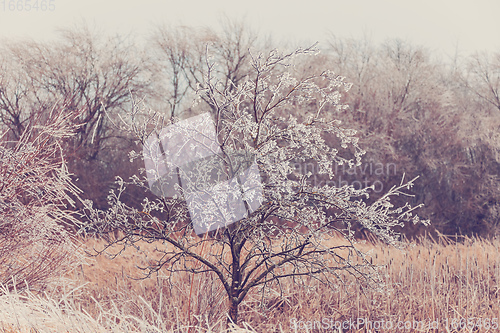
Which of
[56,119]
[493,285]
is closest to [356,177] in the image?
[493,285]

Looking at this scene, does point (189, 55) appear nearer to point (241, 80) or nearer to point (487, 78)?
point (241, 80)

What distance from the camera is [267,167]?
9.16 ft

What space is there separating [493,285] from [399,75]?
39.8 feet

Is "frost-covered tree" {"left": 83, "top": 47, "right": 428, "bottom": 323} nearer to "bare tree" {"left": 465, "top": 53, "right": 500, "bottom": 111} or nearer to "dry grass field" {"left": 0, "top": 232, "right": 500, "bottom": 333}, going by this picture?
"dry grass field" {"left": 0, "top": 232, "right": 500, "bottom": 333}

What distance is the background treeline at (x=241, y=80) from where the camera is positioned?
1351 cm

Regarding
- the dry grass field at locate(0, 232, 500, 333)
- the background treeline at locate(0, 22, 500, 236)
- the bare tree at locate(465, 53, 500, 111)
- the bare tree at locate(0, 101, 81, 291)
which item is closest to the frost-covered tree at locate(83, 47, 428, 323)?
the dry grass field at locate(0, 232, 500, 333)

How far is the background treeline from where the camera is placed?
44.3 ft

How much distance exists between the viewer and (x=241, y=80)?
47.8 ft

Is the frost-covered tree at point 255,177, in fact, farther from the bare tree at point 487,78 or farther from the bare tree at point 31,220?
the bare tree at point 487,78

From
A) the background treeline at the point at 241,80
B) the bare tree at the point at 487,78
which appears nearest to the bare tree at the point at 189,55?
the background treeline at the point at 241,80

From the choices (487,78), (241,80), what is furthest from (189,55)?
(487,78)

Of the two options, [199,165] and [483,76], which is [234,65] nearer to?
[483,76]

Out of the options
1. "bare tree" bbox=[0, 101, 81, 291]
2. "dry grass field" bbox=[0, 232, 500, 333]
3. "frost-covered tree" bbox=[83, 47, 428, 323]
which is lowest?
"dry grass field" bbox=[0, 232, 500, 333]

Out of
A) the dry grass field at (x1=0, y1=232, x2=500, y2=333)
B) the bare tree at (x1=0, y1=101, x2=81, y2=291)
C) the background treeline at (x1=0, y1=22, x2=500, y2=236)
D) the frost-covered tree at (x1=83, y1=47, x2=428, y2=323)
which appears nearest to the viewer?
the frost-covered tree at (x1=83, y1=47, x2=428, y2=323)
